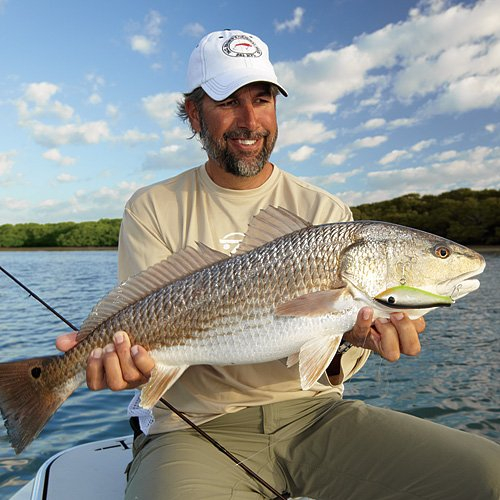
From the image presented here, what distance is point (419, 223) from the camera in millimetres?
66375

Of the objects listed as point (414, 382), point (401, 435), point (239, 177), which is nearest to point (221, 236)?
point (239, 177)

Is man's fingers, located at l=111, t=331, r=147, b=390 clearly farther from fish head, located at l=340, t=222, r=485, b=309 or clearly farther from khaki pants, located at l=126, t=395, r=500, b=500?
fish head, located at l=340, t=222, r=485, b=309

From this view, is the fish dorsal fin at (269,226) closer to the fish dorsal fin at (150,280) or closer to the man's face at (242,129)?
the fish dorsal fin at (150,280)

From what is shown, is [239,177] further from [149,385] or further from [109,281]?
[109,281]

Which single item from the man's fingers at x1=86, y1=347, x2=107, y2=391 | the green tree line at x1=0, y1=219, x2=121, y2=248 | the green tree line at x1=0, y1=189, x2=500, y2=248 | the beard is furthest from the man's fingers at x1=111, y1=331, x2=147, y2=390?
the green tree line at x1=0, y1=219, x2=121, y2=248

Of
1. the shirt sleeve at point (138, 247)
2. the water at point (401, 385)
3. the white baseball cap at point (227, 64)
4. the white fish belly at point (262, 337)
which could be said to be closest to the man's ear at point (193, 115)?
the white baseball cap at point (227, 64)

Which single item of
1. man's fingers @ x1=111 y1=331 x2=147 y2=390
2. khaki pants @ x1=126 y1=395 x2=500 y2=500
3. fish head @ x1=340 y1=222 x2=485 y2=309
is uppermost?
fish head @ x1=340 y1=222 x2=485 y2=309

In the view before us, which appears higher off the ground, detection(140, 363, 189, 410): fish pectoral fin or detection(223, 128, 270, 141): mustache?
detection(223, 128, 270, 141): mustache

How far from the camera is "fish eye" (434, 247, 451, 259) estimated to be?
2959 millimetres

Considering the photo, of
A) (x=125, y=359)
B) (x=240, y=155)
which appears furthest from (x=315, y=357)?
(x=240, y=155)

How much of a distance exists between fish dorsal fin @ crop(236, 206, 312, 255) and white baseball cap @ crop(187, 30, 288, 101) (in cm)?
103

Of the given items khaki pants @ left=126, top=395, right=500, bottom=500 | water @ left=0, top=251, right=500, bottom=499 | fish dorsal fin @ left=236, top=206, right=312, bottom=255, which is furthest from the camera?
water @ left=0, top=251, right=500, bottom=499

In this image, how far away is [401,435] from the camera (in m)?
3.04

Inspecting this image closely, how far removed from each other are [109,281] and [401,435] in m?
29.3
